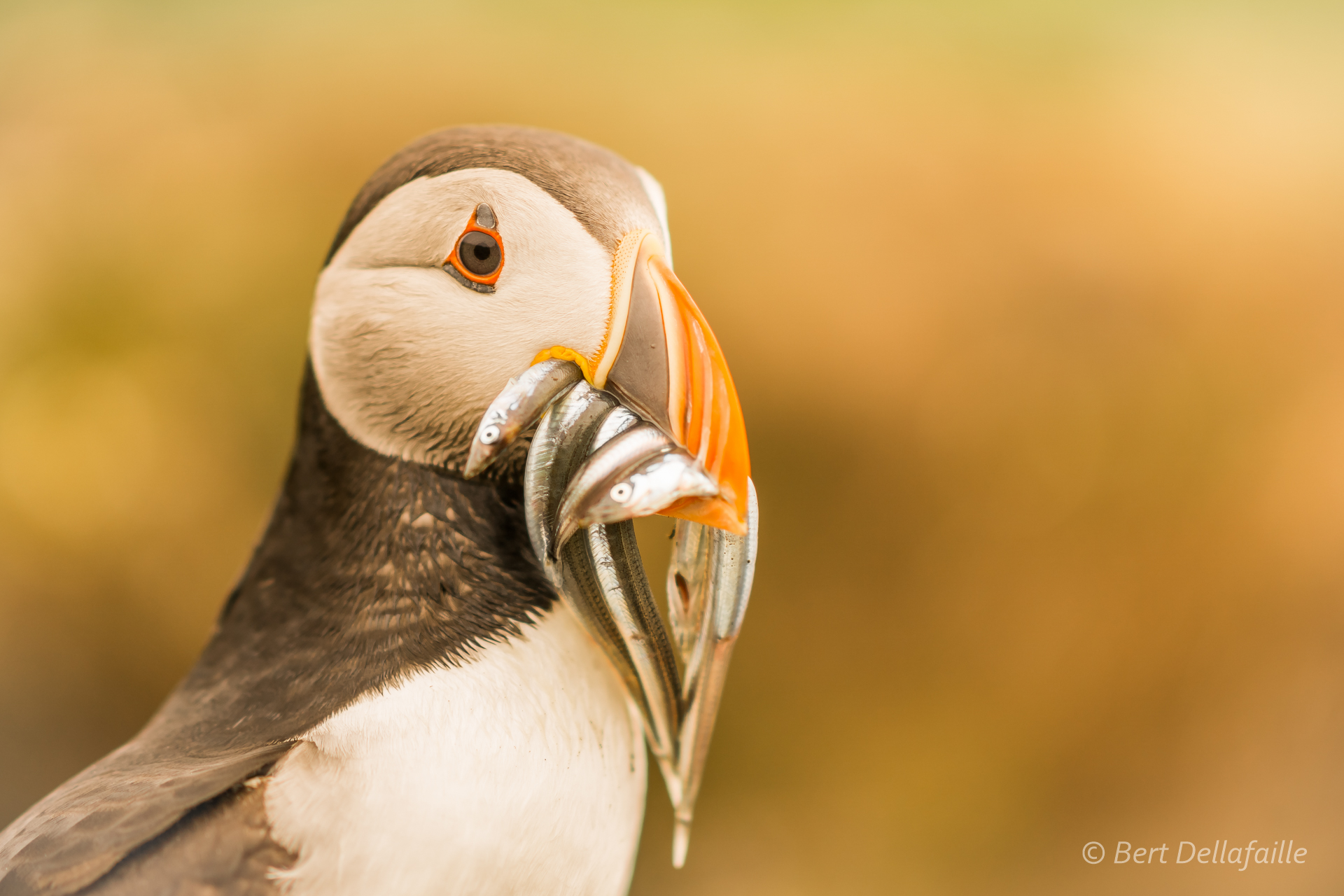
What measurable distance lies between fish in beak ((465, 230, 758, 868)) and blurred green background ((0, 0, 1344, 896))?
1.11 m

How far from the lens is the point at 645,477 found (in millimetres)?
862

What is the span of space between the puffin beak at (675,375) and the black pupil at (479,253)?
0.46ft

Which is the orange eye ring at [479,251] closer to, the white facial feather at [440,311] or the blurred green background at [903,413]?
the white facial feather at [440,311]

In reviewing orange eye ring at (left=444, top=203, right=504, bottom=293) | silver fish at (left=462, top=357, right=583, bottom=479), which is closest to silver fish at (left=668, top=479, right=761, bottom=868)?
silver fish at (left=462, top=357, right=583, bottom=479)

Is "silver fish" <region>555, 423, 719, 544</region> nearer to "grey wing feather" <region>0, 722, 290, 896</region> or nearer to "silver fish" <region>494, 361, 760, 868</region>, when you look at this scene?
"silver fish" <region>494, 361, 760, 868</region>

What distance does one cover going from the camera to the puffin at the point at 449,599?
2.95 feet

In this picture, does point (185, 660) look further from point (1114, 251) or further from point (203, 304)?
point (1114, 251)

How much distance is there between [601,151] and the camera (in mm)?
1088

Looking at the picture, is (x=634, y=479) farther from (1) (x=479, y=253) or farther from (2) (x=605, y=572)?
(1) (x=479, y=253)

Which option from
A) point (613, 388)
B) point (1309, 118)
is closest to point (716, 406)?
point (613, 388)

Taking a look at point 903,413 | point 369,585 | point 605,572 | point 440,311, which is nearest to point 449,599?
point 369,585

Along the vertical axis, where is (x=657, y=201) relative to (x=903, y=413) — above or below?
above

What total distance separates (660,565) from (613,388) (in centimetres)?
123

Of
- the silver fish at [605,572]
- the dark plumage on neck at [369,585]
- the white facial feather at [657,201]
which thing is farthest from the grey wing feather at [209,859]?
the white facial feather at [657,201]
